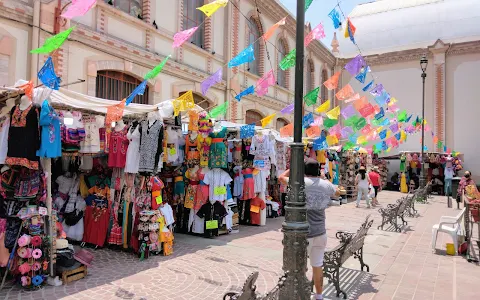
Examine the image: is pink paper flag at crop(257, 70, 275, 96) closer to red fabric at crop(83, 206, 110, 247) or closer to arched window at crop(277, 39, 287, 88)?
red fabric at crop(83, 206, 110, 247)

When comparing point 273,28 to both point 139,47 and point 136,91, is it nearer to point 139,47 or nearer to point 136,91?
point 136,91

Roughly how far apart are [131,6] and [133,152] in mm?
6479

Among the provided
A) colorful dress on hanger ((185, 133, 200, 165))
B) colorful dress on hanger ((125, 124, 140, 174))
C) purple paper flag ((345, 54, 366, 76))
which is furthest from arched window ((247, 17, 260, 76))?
colorful dress on hanger ((125, 124, 140, 174))

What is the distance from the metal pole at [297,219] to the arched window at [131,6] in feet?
28.2

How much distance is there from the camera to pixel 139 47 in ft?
36.6

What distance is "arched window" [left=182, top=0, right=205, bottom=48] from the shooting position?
13.3 meters

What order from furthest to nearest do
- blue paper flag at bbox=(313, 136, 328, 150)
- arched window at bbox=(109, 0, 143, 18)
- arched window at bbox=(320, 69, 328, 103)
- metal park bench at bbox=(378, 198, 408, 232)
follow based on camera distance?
1. arched window at bbox=(320, 69, 328, 103)
2. blue paper flag at bbox=(313, 136, 328, 150)
3. arched window at bbox=(109, 0, 143, 18)
4. metal park bench at bbox=(378, 198, 408, 232)

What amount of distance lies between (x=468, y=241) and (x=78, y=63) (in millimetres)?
10076

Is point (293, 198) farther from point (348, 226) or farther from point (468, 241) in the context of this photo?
point (348, 226)

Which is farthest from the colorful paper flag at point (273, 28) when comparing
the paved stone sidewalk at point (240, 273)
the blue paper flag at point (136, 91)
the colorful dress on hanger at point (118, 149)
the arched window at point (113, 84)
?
the arched window at point (113, 84)

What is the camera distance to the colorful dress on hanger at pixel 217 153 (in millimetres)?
8266

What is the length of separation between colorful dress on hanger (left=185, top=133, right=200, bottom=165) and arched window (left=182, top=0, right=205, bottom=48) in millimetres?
6503

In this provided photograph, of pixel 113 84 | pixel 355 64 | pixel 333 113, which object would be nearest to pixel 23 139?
pixel 113 84

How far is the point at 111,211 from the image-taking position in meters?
7.05
